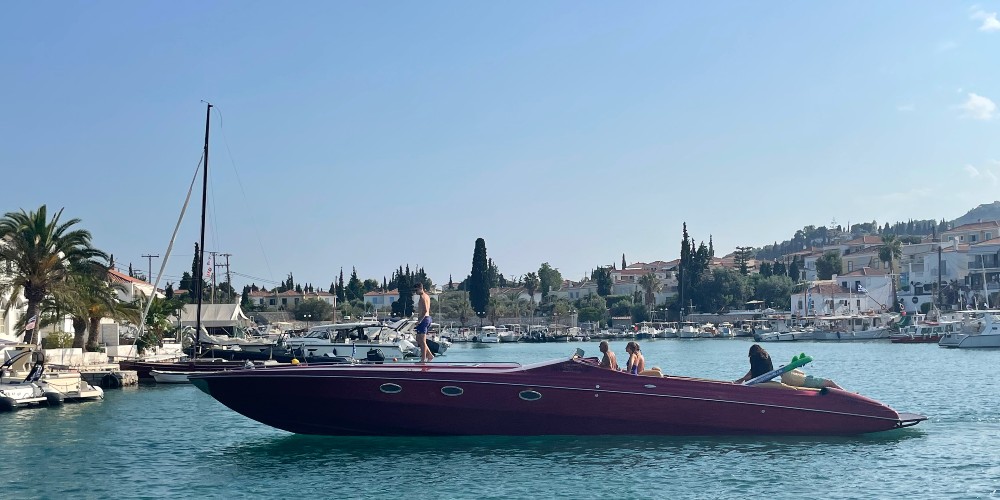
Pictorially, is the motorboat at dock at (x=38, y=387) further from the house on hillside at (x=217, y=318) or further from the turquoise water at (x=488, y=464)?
the house on hillside at (x=217, y=318)

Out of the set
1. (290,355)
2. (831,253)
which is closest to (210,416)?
(290,355)

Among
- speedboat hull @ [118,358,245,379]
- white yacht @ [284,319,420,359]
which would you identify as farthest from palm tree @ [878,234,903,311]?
speedboat hull @ [118,358,245,379]

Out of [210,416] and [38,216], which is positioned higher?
[38,216]

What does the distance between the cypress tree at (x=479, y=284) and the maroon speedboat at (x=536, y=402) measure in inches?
5020

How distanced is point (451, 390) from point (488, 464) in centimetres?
200

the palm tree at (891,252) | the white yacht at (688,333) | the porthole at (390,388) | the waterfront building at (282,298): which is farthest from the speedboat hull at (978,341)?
the waterfront building at (282,298)

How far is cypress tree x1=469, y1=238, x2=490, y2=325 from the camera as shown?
151 metres

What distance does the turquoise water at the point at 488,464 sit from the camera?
17.7m

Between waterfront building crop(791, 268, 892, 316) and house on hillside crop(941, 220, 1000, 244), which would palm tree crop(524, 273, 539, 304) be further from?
house on hillside crop(941, 220, 1000, 244)

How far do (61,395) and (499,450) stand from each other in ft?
61.3

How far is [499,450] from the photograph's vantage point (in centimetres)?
2109

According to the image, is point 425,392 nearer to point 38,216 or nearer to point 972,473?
point 972,473

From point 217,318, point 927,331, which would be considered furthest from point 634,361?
point 927,331

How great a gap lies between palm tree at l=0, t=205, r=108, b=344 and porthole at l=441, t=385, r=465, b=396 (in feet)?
86.8
